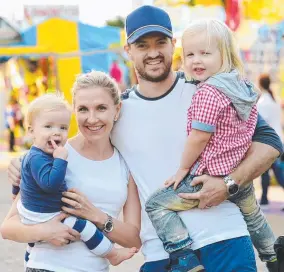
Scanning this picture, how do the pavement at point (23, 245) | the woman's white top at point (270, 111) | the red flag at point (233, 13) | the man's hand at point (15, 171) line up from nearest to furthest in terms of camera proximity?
the man's hand at point (15, 171) < the pavement at point (23, 245) < the woman's white top at point (270, 111) < the red flag at point (233, 13)

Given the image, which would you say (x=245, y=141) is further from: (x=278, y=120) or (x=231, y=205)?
(x=278, y=120)

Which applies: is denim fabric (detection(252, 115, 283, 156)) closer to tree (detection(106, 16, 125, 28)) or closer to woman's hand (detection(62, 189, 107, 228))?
woman's hand (detection(62, 189, 107, 228))

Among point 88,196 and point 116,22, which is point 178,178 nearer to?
point 88,196

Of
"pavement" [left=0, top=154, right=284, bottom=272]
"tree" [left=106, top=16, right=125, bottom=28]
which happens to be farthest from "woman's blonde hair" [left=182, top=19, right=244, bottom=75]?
"tree" [left=106, top=16, right=125, bottom=28]

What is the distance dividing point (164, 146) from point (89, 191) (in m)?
0.37

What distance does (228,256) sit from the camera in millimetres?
2873

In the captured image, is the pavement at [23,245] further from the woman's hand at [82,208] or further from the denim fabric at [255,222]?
the woman's hand at [82,208]

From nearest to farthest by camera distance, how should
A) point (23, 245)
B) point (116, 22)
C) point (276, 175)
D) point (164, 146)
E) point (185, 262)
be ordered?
point (185, 262) < point (164, 146) < point (23, 245) < point (276, 175) < point (116, 22)

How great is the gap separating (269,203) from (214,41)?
23.9ft

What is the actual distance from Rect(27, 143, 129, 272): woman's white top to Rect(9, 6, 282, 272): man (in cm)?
9

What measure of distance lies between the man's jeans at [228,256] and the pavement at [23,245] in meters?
3.46

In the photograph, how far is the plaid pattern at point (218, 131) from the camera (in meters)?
2.82

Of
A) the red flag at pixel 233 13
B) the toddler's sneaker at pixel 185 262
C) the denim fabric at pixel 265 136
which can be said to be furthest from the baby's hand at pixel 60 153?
the red flag at pixel 233 13

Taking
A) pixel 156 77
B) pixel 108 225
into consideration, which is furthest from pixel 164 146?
pixel 108 225
